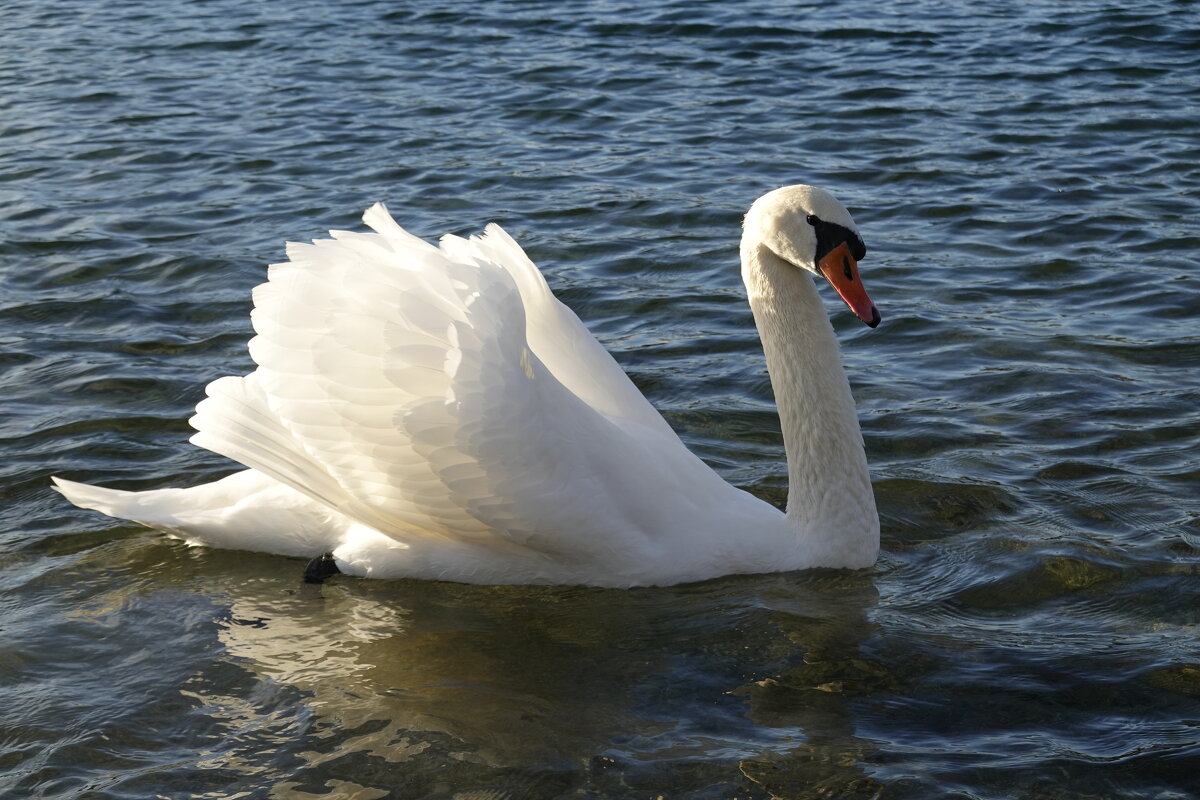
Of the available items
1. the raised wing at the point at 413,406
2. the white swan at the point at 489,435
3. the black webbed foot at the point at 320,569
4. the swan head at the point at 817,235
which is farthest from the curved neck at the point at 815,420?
the black webbed foot at the point at 320,569

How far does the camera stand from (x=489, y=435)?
5430mm

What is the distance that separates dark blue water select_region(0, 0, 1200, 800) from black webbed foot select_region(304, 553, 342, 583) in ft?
0.27

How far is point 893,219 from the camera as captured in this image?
401 inches

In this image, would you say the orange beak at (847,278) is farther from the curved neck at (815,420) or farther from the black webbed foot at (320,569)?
the black webbed foot at (320,569)

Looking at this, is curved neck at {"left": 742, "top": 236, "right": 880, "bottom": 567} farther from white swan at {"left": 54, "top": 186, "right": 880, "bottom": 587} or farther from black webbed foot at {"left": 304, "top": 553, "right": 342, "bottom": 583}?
black webbed foot at {"left": 304, "top": 553, "right": 342, "bottom": 583}

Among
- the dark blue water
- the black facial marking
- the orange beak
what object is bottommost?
the dark blue water

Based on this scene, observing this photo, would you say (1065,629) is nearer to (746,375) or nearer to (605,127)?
(746,375)

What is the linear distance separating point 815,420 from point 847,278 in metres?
0.61

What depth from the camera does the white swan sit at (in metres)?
5.46

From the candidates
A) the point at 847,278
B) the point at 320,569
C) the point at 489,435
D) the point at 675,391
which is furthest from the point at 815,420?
the point at 320,569

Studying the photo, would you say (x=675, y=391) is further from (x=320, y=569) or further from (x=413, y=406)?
(x=413, y=406)

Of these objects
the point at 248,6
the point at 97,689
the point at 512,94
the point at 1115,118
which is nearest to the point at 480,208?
the point at 512,94

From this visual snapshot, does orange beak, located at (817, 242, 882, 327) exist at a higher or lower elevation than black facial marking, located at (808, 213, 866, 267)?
lower

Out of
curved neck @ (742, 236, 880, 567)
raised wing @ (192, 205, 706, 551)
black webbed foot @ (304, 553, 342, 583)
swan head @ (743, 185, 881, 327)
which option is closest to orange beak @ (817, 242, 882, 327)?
swan head @ (743, 185, 881, 327)
